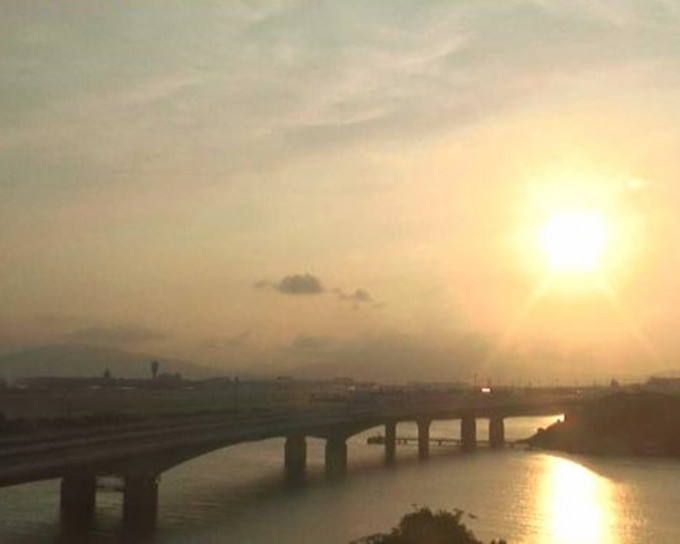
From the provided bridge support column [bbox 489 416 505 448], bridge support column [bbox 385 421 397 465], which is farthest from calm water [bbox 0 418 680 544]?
bridge support column [bbox 489 416 505 448]

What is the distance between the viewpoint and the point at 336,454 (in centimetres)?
7106

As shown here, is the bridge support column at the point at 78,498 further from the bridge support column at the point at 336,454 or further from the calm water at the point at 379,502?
the bridge support column at the point at 336,454

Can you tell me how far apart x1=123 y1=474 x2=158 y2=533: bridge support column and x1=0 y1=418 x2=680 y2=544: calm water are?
1.95 feet

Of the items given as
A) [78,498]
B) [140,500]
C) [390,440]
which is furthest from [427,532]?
[390,440]

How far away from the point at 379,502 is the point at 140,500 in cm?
1228

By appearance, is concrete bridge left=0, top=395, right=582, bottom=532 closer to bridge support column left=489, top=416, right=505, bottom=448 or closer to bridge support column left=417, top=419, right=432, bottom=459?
bridge support column left=417, top=419, right=432, bottom=459

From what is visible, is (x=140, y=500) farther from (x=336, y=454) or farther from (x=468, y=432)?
(x=468, y=432)

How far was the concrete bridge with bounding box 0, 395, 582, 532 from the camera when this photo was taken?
126 feet

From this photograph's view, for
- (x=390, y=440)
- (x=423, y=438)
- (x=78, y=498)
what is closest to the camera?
(x=78, y=498)

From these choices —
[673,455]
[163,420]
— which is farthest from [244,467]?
[673,455]

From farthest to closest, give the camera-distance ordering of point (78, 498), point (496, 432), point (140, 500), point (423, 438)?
point (496, 432)
point (423, 438)
point (78, 498)
point (140, 500)

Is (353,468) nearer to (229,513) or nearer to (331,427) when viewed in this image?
(331,427)

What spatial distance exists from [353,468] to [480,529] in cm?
3273

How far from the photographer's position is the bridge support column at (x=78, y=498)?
4369cm
